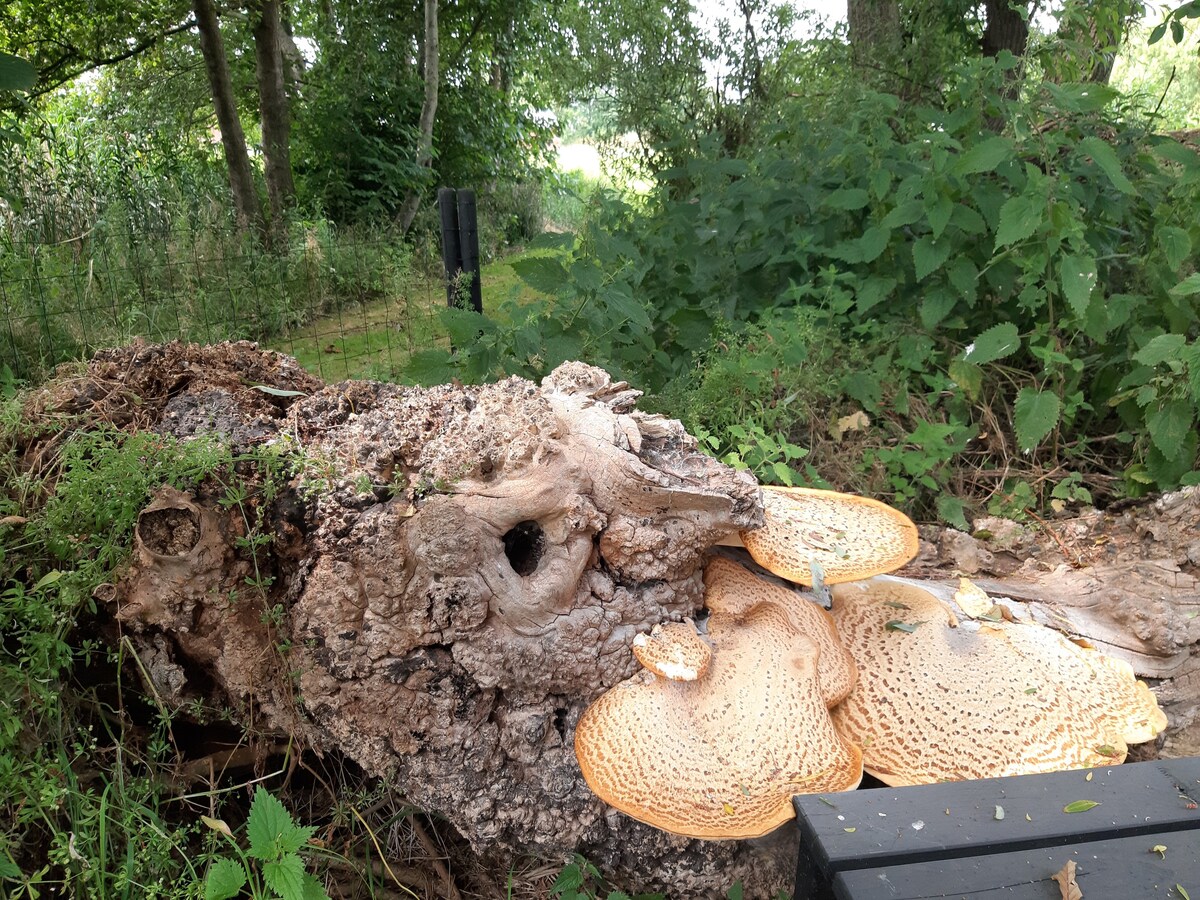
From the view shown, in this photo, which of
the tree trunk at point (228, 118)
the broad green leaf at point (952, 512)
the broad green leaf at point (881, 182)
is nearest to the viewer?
the broad green leaf at point (952, 512)

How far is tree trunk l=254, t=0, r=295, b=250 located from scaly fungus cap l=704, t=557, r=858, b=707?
7.25m

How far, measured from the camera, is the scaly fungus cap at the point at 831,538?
77.4 inches

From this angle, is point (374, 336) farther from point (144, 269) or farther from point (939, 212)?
point (939, 212)

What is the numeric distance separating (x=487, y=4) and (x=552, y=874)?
46.9 ft

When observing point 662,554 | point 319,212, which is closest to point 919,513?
point 662,554

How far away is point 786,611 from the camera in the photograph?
6.72ft

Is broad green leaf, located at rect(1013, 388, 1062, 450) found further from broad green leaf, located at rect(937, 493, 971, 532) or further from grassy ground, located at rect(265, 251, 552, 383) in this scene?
grassy ground, located at rect(265, 251, 552, 383)

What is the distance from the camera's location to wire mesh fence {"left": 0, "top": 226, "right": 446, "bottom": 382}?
5051mm

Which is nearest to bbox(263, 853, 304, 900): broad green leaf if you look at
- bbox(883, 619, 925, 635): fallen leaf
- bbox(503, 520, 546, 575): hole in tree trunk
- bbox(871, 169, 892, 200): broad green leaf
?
bbox(503, 520, 546, 575): hole in tree trunk

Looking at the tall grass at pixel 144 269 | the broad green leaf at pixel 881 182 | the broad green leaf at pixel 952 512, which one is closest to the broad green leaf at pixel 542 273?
the broad green leaf at pixel 881 182

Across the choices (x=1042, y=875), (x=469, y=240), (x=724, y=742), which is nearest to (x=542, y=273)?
(x=469, y=240)

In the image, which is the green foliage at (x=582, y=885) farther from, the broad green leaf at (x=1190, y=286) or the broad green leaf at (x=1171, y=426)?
the broad green leaf at (x=1190, y=286)

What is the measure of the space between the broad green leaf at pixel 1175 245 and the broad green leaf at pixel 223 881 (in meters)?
4.15

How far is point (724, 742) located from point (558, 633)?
1.64 feet
